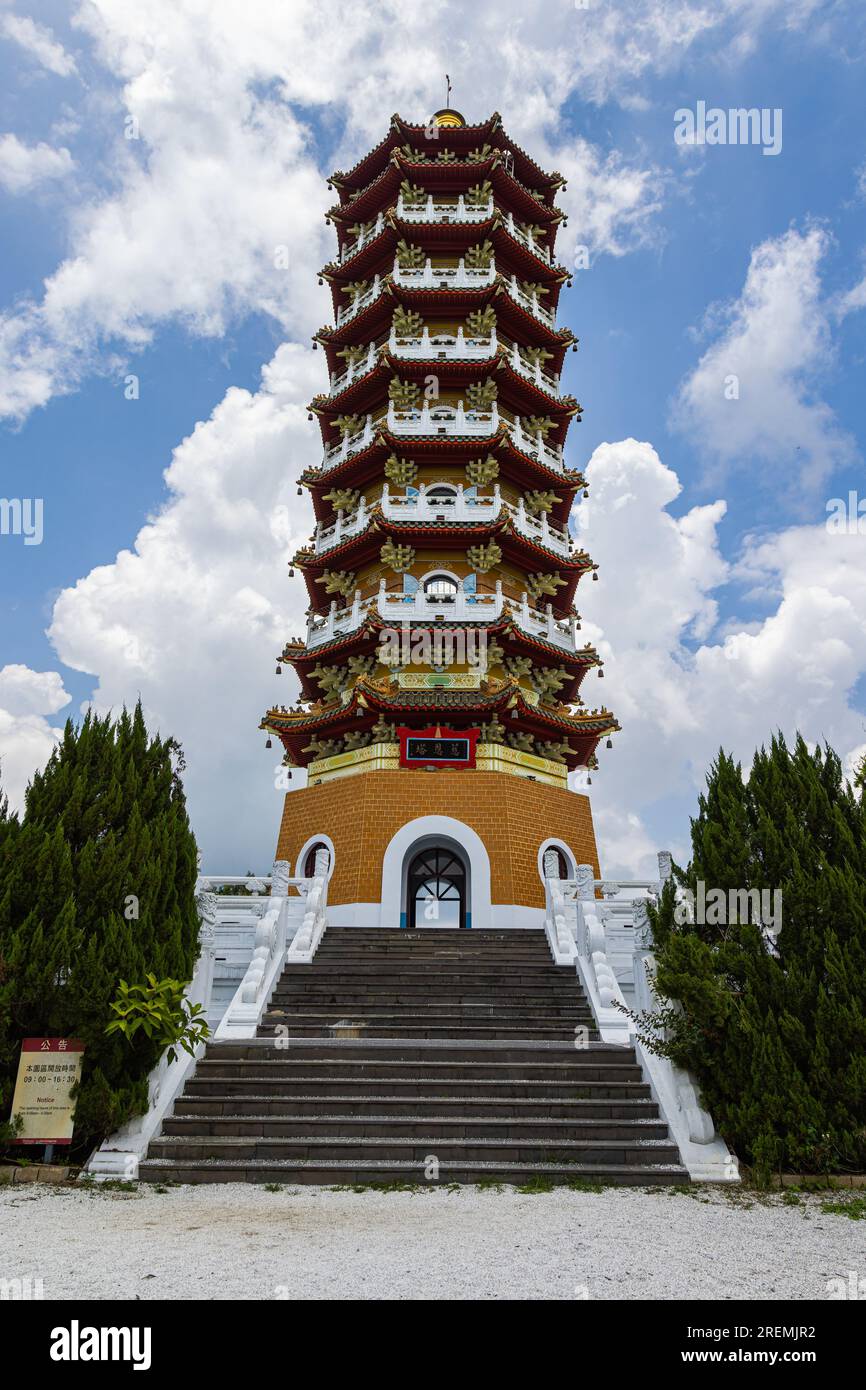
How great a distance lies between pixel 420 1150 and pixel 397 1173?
1.53ft

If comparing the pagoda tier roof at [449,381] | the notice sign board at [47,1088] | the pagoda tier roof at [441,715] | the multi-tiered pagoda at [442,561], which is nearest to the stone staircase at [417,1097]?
the notice sign board at [47,1088]

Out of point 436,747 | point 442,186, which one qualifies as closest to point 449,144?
point 442,186

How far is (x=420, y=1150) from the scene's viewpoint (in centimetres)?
830

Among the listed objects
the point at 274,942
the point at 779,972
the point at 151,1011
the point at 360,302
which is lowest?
the point at 151,1011

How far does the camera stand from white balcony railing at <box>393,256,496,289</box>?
77.8 ft

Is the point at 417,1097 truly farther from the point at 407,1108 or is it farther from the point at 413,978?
the point at 413,978

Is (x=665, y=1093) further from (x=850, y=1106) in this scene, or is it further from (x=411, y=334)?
(x=411, y=334)

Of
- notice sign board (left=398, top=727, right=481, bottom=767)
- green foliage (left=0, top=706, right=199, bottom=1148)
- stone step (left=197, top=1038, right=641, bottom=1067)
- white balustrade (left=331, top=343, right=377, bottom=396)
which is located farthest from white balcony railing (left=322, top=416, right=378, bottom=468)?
stone step (left=197, top=1038, right=641, bottom=1067)

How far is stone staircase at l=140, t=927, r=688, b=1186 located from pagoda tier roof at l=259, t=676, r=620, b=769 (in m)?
7.51

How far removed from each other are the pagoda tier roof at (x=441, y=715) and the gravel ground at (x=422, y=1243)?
12106 mm

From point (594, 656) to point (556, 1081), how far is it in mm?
13705

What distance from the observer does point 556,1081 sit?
9.69 meters

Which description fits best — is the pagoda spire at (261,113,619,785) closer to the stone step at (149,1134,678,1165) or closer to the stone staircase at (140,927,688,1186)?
the stone staircase at (140,927,688,1186)
